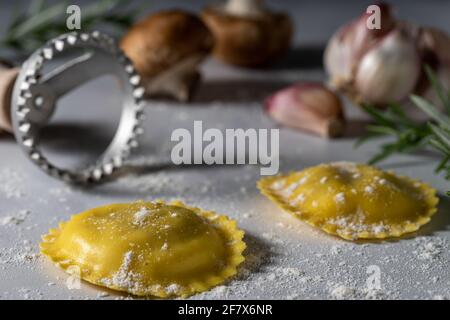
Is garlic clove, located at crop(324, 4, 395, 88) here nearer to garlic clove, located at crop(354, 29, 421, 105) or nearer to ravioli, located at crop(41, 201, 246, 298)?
garlic clove, located at crop(354, 29, 421, 105)

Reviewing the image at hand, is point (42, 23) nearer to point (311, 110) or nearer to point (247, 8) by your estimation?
point (247, 8)

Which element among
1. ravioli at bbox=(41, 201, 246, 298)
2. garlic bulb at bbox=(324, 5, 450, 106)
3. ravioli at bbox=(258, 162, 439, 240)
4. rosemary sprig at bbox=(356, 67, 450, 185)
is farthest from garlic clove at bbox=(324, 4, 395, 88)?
ravioli at bbox=(41, 201, 246, 298)

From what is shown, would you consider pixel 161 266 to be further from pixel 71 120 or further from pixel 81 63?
pixel 71 120

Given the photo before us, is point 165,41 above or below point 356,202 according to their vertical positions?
above

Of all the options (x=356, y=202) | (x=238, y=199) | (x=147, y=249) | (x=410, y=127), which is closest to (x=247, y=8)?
(x=410, y=127)

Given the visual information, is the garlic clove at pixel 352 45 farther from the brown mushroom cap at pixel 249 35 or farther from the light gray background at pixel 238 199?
the brown mushroom cap at pixel 249 35
